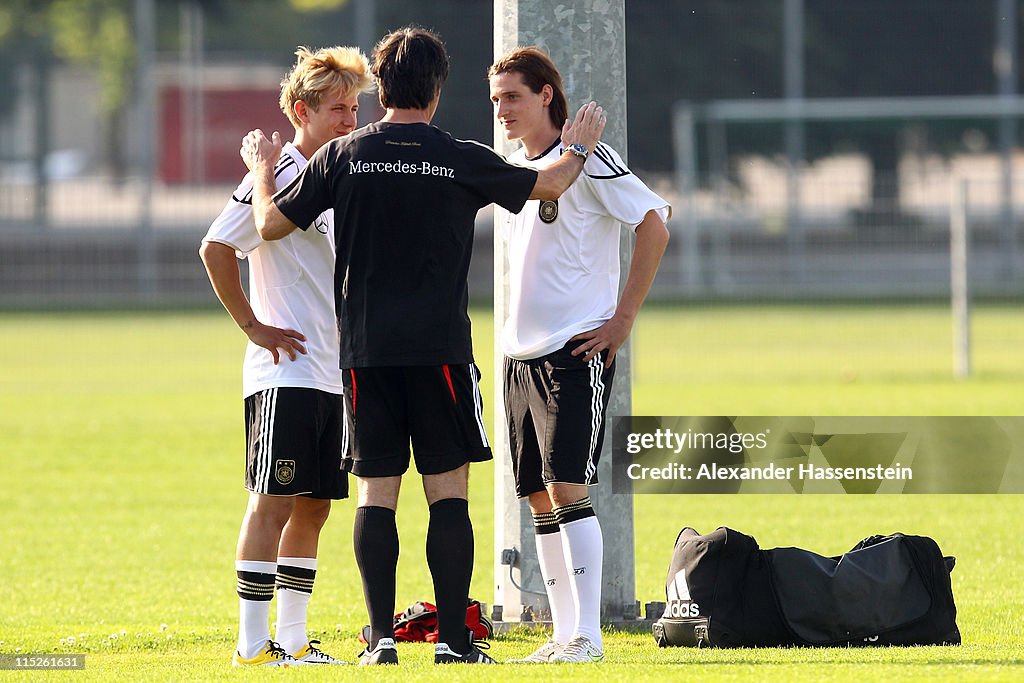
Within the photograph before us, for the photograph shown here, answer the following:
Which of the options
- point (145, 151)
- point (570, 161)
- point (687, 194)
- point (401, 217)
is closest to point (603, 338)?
point (570, 161)

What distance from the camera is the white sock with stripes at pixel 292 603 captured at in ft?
19.3

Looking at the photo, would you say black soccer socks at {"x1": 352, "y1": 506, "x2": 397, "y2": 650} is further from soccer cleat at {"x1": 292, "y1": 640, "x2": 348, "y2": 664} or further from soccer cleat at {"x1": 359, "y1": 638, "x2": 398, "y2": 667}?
soccer cleat at {"x1": 292, "y1": 640, "x2": 348, "y2": 664}

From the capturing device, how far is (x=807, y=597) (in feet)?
19.2

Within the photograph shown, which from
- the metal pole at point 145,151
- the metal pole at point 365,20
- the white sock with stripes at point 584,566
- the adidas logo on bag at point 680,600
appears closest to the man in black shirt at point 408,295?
the white sock with stripes at point 584,566

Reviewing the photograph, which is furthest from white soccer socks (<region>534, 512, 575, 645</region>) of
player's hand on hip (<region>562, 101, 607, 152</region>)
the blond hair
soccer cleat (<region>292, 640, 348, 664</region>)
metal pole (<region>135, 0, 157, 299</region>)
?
metal pole (<region>135, 0, 157, 299</region>)

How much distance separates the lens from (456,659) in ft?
17.6

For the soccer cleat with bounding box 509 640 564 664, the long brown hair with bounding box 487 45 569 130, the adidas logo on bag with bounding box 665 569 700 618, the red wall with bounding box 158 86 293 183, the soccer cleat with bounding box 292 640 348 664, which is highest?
the red wall with bounding box 158 86 293 183

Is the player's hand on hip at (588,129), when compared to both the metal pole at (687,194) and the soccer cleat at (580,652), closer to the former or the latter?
the soccer cleat at (580,652)

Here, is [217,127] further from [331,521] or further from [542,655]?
[542,655]

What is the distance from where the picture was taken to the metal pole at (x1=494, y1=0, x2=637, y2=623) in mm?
6547

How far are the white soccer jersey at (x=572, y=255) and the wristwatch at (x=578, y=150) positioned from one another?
0.31 ft

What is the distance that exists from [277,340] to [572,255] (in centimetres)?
105

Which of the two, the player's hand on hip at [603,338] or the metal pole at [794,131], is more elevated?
the metal pole at [794,131]

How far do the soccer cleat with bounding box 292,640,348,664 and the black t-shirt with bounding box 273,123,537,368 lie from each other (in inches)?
43.9
